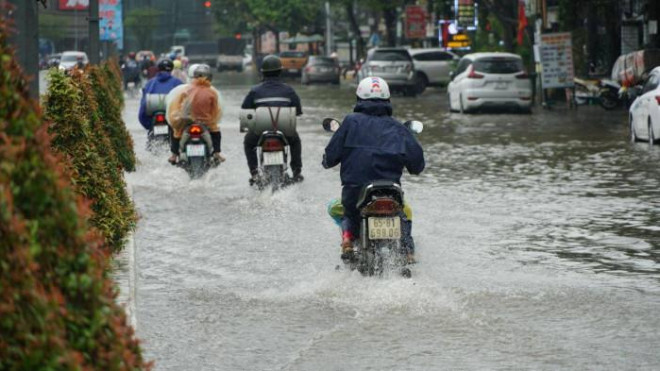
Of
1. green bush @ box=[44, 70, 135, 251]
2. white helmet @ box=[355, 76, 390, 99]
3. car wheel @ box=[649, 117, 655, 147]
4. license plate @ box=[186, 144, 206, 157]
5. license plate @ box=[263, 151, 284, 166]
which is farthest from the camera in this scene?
car wheel @ box=[649, 117, 655, 147]

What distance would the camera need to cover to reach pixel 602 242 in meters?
12.8

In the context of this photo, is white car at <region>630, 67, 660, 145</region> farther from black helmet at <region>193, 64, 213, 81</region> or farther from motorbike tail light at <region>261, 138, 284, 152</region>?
motorbike tail light at <region>261, 138, 284, 152</region>

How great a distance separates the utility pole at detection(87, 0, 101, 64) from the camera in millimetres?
21766

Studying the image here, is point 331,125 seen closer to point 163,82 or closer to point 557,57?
point 163,82

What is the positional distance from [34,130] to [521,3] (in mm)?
45327

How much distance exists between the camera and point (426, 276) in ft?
35.5

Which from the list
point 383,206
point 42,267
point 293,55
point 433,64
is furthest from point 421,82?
point 42,267

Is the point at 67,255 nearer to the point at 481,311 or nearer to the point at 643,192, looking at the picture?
the point at 481,311

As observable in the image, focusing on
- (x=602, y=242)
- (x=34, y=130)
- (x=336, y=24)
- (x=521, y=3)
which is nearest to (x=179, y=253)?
(x=602, y=242)

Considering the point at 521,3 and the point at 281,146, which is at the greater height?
the point at 521,3

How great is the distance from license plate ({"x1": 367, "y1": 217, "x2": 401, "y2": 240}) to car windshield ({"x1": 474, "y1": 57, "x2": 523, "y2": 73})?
27.1 m

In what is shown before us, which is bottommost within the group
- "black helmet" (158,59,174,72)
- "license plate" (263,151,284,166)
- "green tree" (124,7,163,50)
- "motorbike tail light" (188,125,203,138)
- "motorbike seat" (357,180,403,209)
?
"license plate" (263,151,284,166)

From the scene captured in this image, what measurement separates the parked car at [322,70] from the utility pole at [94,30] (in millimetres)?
45885

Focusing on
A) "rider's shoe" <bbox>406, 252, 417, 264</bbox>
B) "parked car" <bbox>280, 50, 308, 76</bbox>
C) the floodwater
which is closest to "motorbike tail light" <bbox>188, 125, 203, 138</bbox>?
the floodwater
